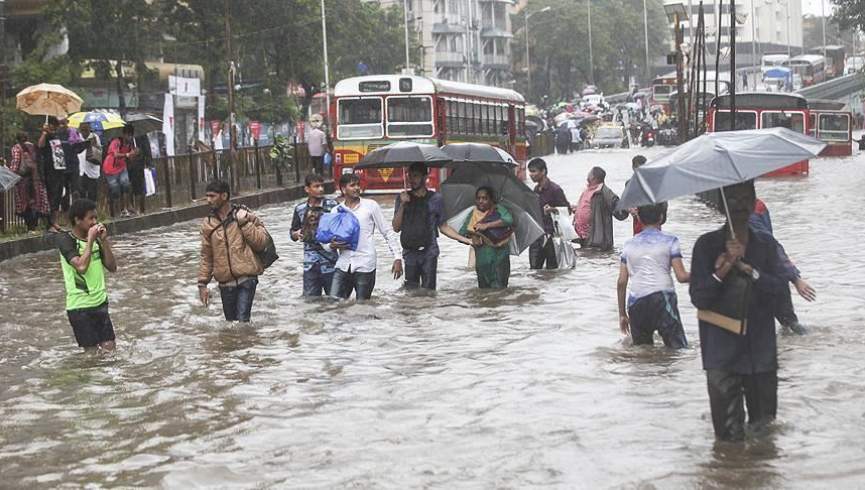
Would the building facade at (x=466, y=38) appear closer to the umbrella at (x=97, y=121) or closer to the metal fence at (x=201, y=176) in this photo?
the metal fence at (x=201, y=176)

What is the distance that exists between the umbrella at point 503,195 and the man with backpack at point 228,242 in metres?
3.11

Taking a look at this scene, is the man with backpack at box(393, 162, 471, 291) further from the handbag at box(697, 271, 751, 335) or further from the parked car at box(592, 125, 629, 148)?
the parked car at box(592, 125, 629, 148)

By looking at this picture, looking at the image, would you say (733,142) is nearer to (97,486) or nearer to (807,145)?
(807,145)

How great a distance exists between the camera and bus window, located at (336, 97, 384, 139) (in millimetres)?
33281

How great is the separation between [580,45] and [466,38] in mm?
10318

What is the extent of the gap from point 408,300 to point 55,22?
91.2 feet

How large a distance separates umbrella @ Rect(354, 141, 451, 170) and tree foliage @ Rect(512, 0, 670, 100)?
101 meters

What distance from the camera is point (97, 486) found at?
788 centimetres

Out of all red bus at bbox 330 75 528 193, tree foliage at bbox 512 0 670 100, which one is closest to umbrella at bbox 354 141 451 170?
red bus at bbox 330 75 528 193

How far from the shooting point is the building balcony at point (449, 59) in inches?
4744

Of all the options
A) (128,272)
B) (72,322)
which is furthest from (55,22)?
(72,322)

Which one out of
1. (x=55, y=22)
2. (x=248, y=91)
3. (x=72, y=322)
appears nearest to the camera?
(x=72, y=322)

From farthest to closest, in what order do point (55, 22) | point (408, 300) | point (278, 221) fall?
point (55, 22) → point (278, 221) → point (408, 300)

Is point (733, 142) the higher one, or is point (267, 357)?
point (733, 142)
